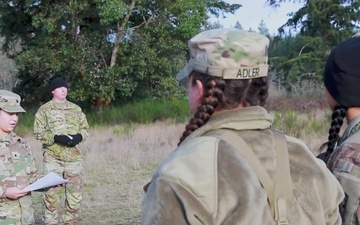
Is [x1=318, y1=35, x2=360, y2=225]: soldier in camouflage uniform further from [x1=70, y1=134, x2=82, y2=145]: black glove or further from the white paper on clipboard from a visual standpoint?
[x1=70, y1=134, x2=82, y2=145]: black glove

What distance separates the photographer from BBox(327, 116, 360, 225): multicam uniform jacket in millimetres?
2008

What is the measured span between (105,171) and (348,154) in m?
8.56

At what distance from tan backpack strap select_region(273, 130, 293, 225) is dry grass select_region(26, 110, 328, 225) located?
17.1ft

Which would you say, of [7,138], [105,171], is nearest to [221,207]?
[7,138]

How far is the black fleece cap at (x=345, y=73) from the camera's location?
2.14 meters

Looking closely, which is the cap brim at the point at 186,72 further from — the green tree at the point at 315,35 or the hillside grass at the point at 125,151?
the green tree at the point at 315,35

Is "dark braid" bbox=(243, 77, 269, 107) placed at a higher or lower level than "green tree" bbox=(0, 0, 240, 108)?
higher

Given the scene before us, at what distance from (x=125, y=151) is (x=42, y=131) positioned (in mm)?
5979

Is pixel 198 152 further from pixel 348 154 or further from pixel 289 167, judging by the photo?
pixel 348 154

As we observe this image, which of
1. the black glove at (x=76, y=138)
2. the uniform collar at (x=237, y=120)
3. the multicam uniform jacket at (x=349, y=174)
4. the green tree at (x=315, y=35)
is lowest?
the green tree at (x=315, y=35)

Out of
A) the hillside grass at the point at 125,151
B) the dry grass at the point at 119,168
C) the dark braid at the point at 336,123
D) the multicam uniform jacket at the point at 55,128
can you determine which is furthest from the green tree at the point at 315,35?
the dark braid at the point at 336,123

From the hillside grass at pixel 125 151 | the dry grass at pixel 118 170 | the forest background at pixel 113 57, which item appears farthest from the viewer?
the forest background at pixel 113 57

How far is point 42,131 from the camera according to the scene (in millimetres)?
6613

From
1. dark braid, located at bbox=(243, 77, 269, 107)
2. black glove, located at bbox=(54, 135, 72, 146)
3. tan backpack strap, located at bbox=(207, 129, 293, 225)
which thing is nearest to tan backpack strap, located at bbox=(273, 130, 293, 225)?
tan backpack strap, located at bbox=(207, 129, 293, 225)
